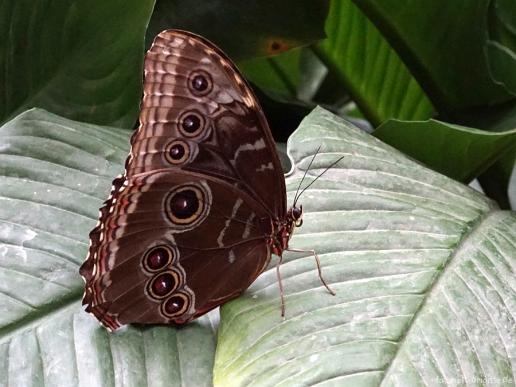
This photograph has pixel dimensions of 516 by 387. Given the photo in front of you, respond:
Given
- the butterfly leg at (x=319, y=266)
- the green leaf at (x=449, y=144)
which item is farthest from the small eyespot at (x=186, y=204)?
the green leaf at (x=449, y=144)

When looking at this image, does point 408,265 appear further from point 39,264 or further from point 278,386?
point 39,264

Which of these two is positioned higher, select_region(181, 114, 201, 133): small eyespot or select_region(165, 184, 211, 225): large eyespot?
select_region(181, 114, 201, 133): small eyespot

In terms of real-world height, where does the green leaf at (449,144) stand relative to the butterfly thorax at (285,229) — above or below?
above

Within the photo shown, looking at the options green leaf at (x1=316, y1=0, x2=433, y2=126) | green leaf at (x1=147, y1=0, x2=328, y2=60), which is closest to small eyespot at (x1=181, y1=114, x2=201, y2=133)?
green leaf at (x1=147, y1=0, x2=328, y2=60)

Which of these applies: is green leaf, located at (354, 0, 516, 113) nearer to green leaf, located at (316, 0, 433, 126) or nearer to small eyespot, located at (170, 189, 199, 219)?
green leaf, located at (316, 0, 433, 126)

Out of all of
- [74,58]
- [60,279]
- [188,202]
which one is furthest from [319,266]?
[74,58]

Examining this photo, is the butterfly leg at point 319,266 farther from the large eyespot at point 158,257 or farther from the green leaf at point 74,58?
the green leaf at point 74,58
